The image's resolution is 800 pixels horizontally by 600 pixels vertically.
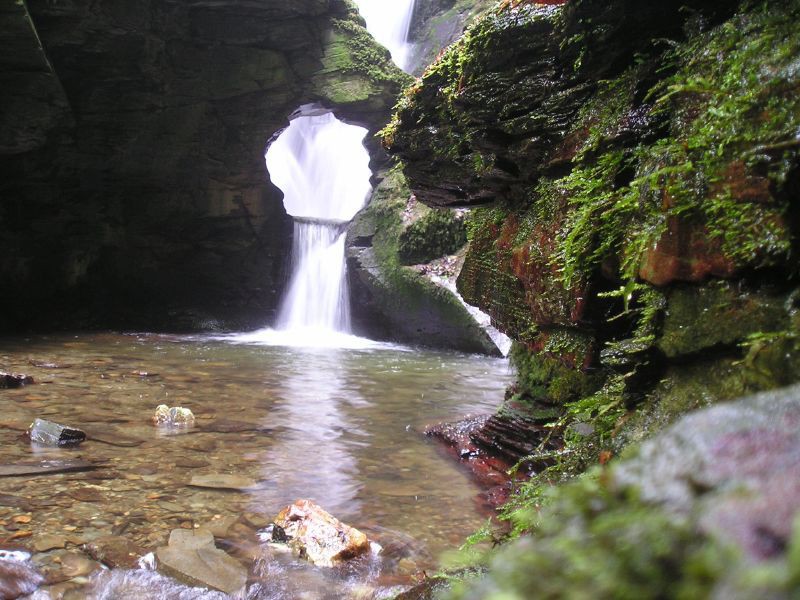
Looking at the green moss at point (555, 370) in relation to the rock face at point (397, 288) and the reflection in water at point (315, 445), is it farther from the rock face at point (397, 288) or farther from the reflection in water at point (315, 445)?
the rock face at point (397, 288)

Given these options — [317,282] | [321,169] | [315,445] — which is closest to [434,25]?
[321,169]

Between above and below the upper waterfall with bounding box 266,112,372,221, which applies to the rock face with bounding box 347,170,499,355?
below

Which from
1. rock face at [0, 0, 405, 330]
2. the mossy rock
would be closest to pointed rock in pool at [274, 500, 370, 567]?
the mossy rock

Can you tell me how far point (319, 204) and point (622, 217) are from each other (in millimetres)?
20136

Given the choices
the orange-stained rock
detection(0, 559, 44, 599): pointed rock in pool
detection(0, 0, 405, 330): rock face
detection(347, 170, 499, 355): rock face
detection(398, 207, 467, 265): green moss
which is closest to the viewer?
the orange-stained rock

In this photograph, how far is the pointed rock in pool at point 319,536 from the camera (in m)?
3.25

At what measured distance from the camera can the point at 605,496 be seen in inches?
30.5

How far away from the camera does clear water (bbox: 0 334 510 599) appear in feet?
10.5

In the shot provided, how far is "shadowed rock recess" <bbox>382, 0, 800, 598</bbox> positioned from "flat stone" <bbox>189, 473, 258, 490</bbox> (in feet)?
7.13

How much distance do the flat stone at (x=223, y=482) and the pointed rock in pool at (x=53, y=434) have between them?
4.55 feet

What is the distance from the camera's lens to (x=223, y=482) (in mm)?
4320

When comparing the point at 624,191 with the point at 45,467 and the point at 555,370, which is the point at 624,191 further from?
the point at 45,467

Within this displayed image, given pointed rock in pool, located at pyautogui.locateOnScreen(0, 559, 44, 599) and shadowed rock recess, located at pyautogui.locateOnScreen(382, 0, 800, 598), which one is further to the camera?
pointed rock in pool, located at pyautogui.locateOnScreen(0, 559, 44, 599)

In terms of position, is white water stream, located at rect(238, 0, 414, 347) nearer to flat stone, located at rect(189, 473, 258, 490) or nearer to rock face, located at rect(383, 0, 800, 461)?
flat stone, located at rect(189, 473, 258, 490)
